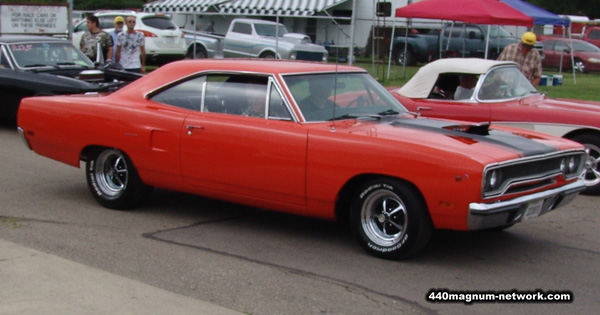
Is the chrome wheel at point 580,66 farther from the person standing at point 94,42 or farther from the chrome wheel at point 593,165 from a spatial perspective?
the chrome wheel at point 593,165

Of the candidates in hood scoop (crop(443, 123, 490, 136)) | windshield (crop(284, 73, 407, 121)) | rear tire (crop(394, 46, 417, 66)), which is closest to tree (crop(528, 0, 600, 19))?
rear tire (crop(394, 46, 417, 66))

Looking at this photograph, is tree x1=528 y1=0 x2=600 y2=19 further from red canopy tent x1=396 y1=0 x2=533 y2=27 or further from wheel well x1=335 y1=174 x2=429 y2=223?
wheel well x1=335 y1=174 x2=429 y2=223

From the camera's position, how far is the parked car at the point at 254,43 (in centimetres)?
2330

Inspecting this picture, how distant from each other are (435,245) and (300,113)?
151cm

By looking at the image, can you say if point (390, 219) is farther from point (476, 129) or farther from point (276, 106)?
point (276, 106)

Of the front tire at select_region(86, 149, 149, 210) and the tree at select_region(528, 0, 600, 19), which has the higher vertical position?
the tree at select_region(528, 0, 600, 19)

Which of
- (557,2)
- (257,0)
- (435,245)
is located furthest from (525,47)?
(557,2)

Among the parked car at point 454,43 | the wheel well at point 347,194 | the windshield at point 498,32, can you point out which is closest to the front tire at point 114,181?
the wheel well at point 347,194

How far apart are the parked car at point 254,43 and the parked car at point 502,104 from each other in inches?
536

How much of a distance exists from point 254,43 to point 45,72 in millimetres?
12902

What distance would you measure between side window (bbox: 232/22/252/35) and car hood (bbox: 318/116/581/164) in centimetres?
1877

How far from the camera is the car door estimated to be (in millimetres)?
5949

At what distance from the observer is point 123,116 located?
689 cm

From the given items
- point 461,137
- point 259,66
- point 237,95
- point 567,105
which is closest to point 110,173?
point 237,95
